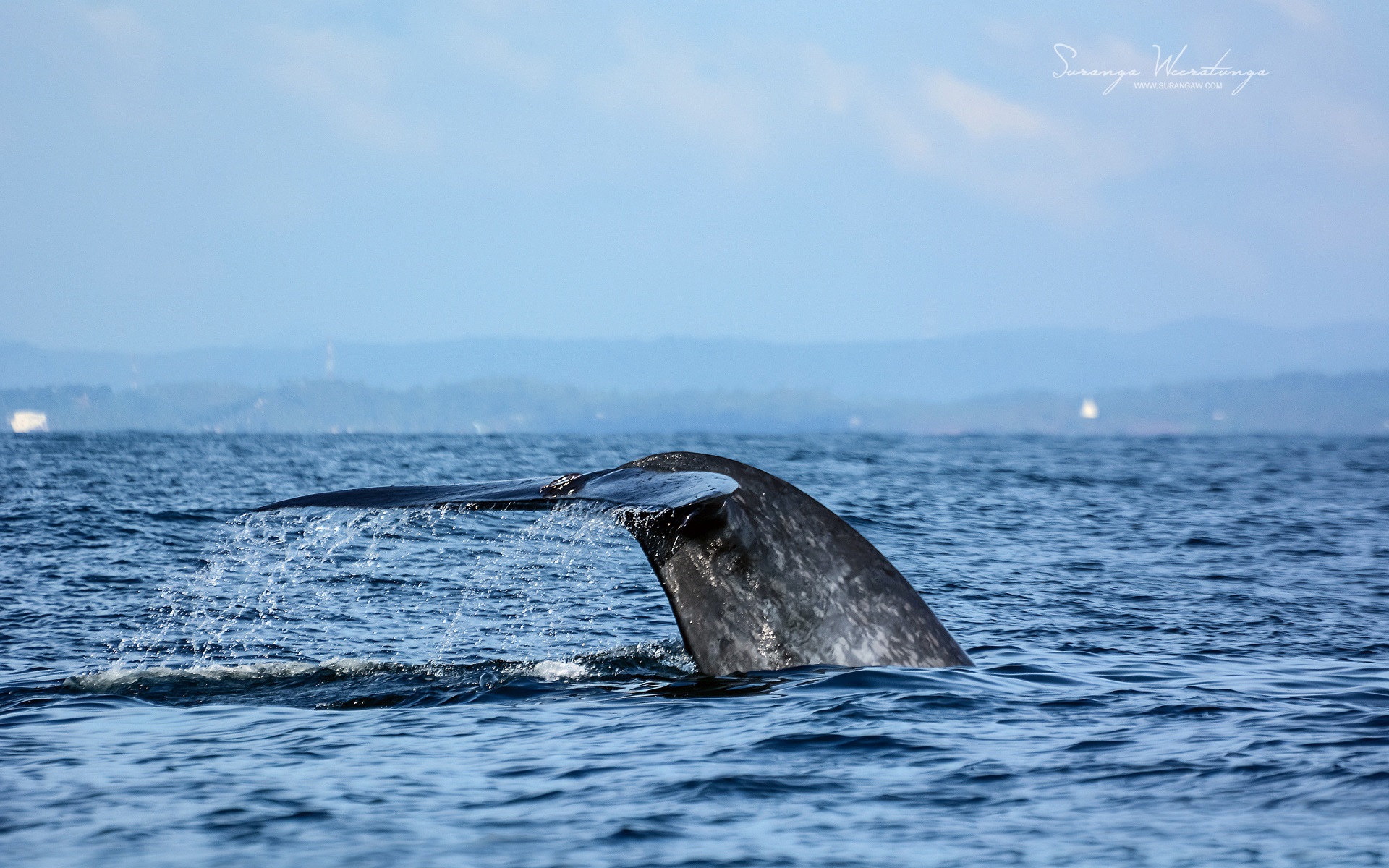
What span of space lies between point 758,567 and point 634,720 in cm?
139

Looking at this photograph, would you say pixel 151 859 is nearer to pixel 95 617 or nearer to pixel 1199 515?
pixel 95 617

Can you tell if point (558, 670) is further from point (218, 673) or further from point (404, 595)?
point (404, 595)

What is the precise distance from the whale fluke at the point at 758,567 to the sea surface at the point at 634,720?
0.25 metres

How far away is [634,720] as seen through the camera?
7777 millimetres

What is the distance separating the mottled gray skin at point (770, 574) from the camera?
7055 millimetres

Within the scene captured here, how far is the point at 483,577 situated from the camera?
16.4 meters

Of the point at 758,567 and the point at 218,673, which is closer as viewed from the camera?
the point at 758,567

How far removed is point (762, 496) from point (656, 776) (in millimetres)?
1552

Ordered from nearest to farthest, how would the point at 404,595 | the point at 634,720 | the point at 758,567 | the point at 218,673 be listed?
the point at 758,567 < the point at 634,720 < the point at 218,673 < the point at 404,595

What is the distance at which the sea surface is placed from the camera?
563 cm

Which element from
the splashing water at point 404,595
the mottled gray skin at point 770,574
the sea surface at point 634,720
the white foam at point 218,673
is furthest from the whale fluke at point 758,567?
the white foam at point 218,673

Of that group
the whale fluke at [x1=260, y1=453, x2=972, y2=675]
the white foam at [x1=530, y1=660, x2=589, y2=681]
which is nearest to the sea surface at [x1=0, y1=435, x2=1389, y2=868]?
the white foam at [x1=530, y1=660, x2=589, y2=681]

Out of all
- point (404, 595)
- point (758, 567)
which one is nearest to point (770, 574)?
point (758, 567)

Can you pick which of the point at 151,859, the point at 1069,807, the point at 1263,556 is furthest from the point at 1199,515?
the point at 151,859
